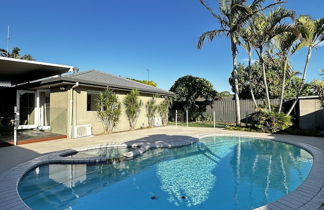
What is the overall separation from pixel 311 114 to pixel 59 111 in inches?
644

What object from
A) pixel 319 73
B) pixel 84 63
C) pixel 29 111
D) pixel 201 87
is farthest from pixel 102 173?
pixel 84 63

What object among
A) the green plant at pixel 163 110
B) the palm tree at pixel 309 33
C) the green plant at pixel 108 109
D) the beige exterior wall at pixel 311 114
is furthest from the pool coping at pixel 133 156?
the green plant at pixel 163 110

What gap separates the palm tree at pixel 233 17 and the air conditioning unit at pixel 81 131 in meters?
9.98

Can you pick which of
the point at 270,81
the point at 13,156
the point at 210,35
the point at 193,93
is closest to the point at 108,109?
the point at 13,156

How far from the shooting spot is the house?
969cm

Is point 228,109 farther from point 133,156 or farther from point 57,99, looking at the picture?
point 57,99

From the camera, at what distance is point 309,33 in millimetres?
10875

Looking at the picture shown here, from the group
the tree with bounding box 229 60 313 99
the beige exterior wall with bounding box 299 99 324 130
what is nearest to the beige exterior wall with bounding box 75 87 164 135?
the tree with bounding box 229 60 313 99

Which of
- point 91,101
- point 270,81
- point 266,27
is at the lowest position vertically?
point 91,101

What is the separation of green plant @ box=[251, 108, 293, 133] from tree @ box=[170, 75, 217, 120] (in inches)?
278

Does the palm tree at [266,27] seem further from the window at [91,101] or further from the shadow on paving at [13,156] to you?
the shadow on paving at [13,156]

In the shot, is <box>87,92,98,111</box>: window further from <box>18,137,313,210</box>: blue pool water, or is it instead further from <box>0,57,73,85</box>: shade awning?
<box>18,137,313,210</box>: blue pool water

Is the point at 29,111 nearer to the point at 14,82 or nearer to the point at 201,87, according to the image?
the point at 14,82

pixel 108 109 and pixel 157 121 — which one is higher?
pixel 108 109
